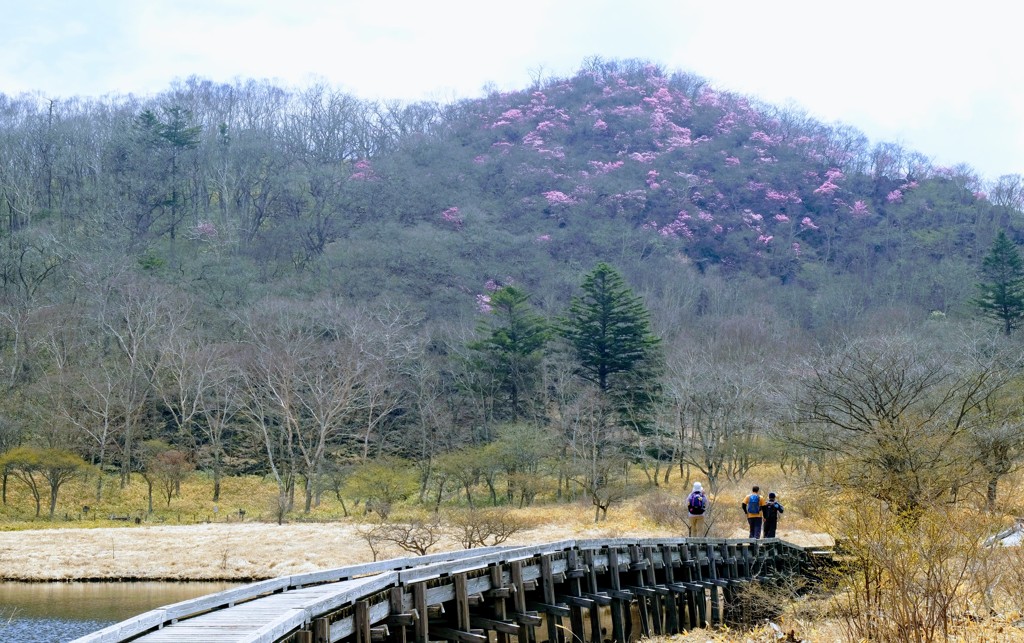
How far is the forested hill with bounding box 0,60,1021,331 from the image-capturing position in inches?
2881

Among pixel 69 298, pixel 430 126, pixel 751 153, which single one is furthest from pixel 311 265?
pixel 751 153

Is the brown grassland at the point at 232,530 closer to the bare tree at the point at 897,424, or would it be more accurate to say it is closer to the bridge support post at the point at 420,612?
the bare tree at the point at 897,424

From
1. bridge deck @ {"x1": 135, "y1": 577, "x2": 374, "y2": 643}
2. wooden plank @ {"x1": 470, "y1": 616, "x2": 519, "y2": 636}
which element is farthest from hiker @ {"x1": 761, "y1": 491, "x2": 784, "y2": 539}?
bridge deck @ {"x1": 135, "y1": 577, "x2": 374, "y2": 643}

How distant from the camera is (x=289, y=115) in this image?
316 ft

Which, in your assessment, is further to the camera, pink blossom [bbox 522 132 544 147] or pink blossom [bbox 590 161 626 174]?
pink blossom [bbox 522 132 544 147]

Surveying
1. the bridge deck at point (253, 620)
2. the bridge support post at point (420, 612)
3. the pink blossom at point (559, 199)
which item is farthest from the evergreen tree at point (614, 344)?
the bridge deck at point (253, 620)

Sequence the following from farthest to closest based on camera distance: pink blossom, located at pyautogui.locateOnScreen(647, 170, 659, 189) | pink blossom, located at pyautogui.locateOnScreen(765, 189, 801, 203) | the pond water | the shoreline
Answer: pink blossom, located at pyautogui.locateOnScreen(647, 170, 659, 189) < pink blossom, located at pyautogui.locateOnScreen(765, 189, 801, 203) < the shoreline < the pond water

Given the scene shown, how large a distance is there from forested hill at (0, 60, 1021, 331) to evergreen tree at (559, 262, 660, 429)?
602 inches

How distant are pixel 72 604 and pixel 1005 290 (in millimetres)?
52562

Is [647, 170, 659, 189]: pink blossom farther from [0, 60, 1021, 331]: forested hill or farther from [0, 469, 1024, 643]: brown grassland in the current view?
[0, 469, 1024, 643]: brown grassland

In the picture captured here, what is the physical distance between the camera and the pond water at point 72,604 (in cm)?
2230

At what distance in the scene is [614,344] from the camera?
5416 centimetres

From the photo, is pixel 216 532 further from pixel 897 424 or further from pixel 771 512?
pixel 897 424

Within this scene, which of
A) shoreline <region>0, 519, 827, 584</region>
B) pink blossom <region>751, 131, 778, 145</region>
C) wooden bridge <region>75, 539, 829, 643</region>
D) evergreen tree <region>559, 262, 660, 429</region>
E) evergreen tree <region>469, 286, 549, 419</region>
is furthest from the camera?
pink blossom <region>751, 131, 778, 145</region>
